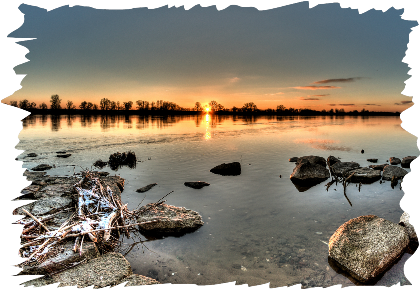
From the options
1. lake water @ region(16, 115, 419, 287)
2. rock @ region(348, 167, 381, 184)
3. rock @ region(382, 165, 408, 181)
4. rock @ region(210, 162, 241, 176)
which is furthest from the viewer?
rock @ region(210, 162, 241, 176)

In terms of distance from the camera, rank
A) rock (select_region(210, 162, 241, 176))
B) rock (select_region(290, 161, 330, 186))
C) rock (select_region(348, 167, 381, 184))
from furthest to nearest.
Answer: rock (select_region(210, 162, 241, 176)) < rock (select_region(290, 161, 330, 186)) < rock (select_region(348, 167, 381, 184))

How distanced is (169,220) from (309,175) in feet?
29.7

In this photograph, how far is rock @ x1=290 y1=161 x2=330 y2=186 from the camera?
12.8 m

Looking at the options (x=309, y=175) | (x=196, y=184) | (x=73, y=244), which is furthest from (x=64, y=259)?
(x=309, y=175)

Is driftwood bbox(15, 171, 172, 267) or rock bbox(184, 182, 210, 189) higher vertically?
driftwood bbox(15, 171, 172, 267)

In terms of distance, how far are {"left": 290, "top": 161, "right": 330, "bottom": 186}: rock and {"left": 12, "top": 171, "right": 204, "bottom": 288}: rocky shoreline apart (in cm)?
760

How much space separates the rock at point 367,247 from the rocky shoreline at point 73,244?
13.1ft

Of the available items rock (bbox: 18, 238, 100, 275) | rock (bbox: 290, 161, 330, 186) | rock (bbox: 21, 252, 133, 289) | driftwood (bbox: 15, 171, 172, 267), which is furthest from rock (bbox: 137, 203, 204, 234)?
rock (bbox: 290, 161, 330, 186)

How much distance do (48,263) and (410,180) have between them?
6.00 meters

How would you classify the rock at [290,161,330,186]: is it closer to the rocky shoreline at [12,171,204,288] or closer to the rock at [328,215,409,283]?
the rock at [328,215,409,283]

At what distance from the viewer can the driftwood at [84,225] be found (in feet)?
16.8

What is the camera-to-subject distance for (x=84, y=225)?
6.13 metres

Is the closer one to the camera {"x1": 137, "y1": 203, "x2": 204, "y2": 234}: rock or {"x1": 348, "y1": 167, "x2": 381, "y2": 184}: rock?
{"x1": 137, "y1": 203, "x2": 204, "y2": 234}: rock

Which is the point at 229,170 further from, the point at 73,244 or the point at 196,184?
the point at 73,244
